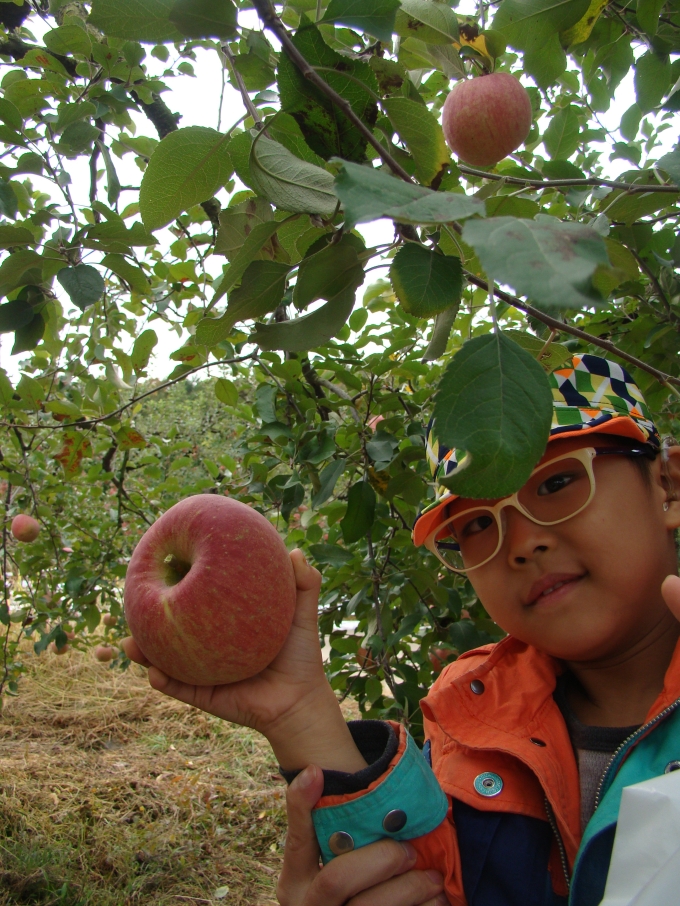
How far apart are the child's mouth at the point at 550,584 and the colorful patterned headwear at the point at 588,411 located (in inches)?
7.3

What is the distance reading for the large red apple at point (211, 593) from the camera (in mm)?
905

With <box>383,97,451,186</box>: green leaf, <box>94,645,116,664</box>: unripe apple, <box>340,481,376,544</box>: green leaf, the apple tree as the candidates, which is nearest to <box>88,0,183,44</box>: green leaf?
the apple tree

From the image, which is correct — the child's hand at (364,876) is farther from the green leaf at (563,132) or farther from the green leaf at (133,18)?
the green leaf at (563,132)

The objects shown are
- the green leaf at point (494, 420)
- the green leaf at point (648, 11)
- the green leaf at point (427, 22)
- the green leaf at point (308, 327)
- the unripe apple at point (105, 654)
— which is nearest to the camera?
the green leaf at point (494, 420)

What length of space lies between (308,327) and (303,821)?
0.76 m

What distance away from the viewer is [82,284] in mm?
984

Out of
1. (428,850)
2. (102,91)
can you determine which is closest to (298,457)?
(428,850)

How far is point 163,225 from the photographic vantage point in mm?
838

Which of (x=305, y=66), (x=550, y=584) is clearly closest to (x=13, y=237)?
(x=305, y=66)

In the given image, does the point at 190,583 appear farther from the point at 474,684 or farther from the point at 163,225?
the point at 474,684

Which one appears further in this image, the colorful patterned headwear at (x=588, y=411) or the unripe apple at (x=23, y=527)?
the unripe apple at (x=23, y=527)

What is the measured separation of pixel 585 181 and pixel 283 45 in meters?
0.46

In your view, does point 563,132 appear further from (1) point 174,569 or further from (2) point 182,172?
(1) point 174,569

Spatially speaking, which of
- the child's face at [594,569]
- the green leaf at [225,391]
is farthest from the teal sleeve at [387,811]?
the green leaf at [225,391]
